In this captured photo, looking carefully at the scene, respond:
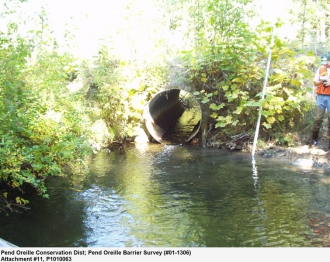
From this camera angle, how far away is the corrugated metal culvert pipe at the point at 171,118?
12.2 metres

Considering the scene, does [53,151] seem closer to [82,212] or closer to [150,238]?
[82,212]

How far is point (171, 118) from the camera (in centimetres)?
1738

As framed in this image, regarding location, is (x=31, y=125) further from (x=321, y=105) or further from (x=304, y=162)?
(x=321, y=105)

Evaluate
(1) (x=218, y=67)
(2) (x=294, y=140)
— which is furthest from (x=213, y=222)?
(1) (x=218, y=67)

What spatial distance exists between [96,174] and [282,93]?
609 cm

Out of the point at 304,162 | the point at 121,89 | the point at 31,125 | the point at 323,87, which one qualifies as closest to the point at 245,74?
the point at 323,87

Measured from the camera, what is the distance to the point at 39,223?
500 cm

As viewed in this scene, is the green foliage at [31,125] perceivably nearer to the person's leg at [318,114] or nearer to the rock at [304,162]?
the rock at [304,162]

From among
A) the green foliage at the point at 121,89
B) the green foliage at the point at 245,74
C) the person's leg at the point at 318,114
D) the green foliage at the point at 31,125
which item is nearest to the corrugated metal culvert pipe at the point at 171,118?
the green foliage at the point at 121,89

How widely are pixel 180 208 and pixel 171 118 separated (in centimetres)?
1191

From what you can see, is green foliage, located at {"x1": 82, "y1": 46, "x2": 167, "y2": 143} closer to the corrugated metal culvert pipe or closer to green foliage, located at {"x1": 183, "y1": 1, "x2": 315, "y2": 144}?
the corrugated metal culvert pipe

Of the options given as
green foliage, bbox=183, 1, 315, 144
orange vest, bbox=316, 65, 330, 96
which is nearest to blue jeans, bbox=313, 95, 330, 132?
orange vest, bbox=316, 65, 330, 96

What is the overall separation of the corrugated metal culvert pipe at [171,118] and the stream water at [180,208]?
359cm

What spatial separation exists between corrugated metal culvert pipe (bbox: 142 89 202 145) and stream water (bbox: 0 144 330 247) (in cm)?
359
